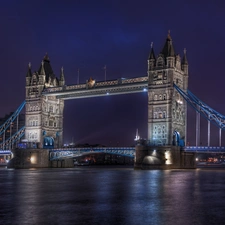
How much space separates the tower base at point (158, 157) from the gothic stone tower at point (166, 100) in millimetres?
1982

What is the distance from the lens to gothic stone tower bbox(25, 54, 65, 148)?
87.3 m

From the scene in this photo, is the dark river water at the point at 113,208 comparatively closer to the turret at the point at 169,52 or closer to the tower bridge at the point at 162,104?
the tower bridge at the point at 162,104

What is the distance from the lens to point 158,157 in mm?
69062

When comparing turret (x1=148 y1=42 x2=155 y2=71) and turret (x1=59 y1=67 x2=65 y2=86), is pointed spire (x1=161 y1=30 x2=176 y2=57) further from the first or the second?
turret (x1=59 y1=67 x2=65 y2=86)

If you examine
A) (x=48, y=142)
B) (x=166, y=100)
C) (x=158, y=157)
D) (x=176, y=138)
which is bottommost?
(x=158, y=157)

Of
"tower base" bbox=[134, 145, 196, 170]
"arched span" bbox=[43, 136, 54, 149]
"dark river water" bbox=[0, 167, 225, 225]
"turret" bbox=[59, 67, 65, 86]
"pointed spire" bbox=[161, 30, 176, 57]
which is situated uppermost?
"pointed spire" bbox=[161, 30, 176, 57]

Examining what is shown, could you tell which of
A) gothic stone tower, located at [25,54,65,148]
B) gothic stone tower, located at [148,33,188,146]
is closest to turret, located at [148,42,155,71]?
gothic stone tower, located at [148,33,188,146]

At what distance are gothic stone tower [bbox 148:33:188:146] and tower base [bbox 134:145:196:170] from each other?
1.98 metres

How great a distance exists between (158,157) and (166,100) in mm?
9043

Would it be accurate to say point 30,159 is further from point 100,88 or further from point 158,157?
point 158,157

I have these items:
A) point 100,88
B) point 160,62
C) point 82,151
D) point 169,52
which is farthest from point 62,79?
point 169,52

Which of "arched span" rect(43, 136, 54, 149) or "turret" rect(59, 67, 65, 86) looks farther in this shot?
"turret" rect(59, 67, 65, 86)

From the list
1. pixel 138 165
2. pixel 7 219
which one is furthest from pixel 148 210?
pixel 138 165

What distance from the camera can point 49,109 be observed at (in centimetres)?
8900
